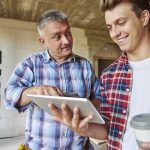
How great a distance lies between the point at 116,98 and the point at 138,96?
0.13 metres

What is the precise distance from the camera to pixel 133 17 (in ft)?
3.93

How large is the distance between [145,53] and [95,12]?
146 inches

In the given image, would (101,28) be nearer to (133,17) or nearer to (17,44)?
(17,44)

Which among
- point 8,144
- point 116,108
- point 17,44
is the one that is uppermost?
point 17,44

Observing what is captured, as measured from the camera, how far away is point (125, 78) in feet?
4.09

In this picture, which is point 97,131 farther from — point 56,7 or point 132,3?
point 56,7

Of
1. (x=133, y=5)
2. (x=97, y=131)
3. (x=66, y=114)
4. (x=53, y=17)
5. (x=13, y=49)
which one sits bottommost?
(x=97, y=131)

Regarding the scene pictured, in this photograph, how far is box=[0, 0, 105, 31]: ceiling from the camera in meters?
4.31

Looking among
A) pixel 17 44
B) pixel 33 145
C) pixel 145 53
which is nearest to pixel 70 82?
pixel 33 145

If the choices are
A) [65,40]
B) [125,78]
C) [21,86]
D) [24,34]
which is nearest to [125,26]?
[125,78]

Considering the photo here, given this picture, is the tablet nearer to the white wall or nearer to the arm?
the arm

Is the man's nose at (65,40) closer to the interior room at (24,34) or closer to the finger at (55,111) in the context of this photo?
the finger at (55,111)

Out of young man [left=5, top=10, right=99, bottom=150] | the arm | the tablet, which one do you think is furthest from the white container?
young man [left=5, top=10, right=99, bottom=150]

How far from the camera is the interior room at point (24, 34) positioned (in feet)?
14.7
